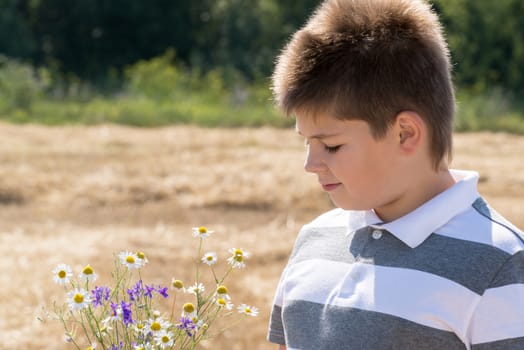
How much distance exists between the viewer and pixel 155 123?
10.9 m

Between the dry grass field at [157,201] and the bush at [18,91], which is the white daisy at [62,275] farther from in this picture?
the bush at [18,91]

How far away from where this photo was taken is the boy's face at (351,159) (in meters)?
1.23

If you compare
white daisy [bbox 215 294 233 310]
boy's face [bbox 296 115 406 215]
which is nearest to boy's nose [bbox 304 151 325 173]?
boy's face [bbox 296 115 406 215]

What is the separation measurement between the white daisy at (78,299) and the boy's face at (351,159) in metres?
0.36

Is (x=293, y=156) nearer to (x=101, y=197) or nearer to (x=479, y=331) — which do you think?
(x=101, y=197)

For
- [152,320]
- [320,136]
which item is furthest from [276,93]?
[152,320]

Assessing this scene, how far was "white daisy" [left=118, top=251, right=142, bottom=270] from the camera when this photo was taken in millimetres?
1195

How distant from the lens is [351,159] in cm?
123

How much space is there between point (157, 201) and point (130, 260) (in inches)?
209

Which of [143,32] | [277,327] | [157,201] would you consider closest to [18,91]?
[157,201]

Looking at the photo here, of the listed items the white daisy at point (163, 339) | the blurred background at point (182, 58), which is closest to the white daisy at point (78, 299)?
the white daisy at point (163, 339)

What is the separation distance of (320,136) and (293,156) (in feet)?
21.8

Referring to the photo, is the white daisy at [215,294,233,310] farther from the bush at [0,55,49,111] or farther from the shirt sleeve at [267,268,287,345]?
the bush at [0,55,49,111]

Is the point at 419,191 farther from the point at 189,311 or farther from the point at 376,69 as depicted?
the point at 189,311
